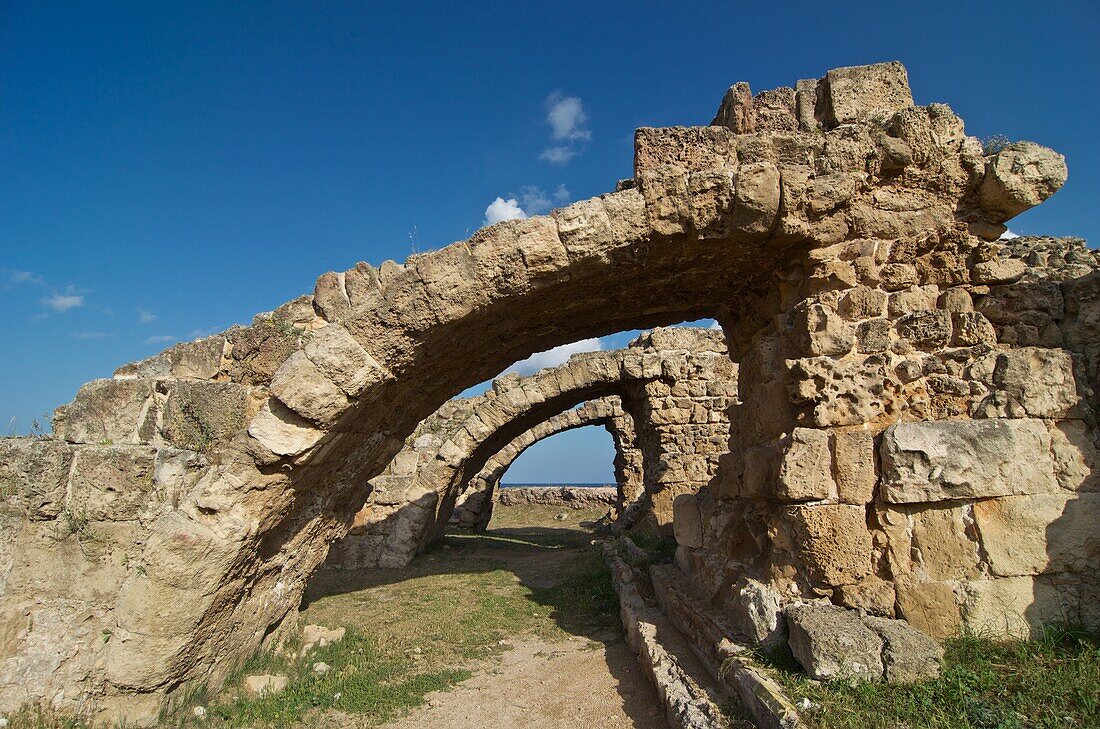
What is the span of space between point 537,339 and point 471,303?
1.33 m

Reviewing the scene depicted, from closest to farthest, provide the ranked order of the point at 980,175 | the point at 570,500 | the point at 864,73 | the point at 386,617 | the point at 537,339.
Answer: the point at 980,175
the point at 864,73
the point at 537,339
the point at 386,617
the point at 570,500

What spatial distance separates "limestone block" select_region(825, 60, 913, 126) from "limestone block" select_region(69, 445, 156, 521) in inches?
197

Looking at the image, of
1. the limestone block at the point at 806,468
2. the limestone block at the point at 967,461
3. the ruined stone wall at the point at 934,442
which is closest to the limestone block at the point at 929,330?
the ruined stone wall at the point at 934,442

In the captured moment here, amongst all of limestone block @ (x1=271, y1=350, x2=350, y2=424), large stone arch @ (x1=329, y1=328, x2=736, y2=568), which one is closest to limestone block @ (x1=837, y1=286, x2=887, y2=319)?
limestone block @ (x1=271, y1=350, x2=350, y2=424)

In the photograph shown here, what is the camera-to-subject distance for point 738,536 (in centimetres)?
443

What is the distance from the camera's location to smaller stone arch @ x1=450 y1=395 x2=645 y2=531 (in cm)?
1451

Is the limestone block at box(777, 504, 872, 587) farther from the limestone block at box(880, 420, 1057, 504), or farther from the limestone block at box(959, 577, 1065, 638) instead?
the limestone block at box(959, 577, 1065, 638)

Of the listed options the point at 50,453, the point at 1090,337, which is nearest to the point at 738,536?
the point at 1090,337

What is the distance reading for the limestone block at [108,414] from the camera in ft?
13.2

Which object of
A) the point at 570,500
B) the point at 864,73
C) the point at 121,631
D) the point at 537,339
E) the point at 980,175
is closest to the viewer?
the point at 121,631

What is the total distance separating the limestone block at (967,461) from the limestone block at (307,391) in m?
3.23

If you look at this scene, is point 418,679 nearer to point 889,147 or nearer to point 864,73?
point 889,147

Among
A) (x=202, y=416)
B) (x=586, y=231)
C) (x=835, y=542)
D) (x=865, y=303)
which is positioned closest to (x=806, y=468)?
(x=835, y=542)

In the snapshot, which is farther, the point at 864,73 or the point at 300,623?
the point at 300,623
